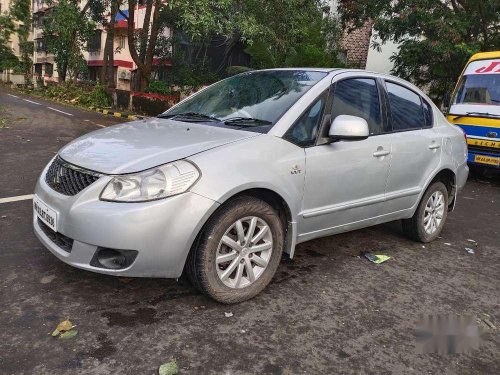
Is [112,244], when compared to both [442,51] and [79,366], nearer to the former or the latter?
[79,366]

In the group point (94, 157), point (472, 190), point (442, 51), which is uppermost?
point (442, 51)

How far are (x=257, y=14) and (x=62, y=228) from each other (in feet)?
40.4

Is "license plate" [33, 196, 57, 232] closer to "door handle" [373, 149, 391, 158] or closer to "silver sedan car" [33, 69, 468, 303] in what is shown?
"silver sedan car" [33, 69, 468, 303]

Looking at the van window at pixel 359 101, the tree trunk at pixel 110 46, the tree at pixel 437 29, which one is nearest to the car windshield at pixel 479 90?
the tree at pixel 437 29

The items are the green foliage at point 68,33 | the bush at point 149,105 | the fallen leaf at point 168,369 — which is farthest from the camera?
the bush at point 149,105

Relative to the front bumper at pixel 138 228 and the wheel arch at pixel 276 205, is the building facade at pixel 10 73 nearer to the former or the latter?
the front bumper at pixel 138 228

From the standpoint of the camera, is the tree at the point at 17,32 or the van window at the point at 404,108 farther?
the tree at the point at 17,32

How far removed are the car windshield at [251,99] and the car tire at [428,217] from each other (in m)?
1.77

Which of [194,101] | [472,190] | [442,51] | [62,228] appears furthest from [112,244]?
[442,51]

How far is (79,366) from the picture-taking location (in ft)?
7.66

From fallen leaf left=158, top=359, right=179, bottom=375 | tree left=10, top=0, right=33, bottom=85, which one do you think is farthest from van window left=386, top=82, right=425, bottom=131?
tree left=10, top=0, right=33, bottom=85

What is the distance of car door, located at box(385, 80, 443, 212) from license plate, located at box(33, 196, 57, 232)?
2.73 meters

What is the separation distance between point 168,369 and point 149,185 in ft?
3.41

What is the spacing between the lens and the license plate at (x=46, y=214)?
290 centimetres
